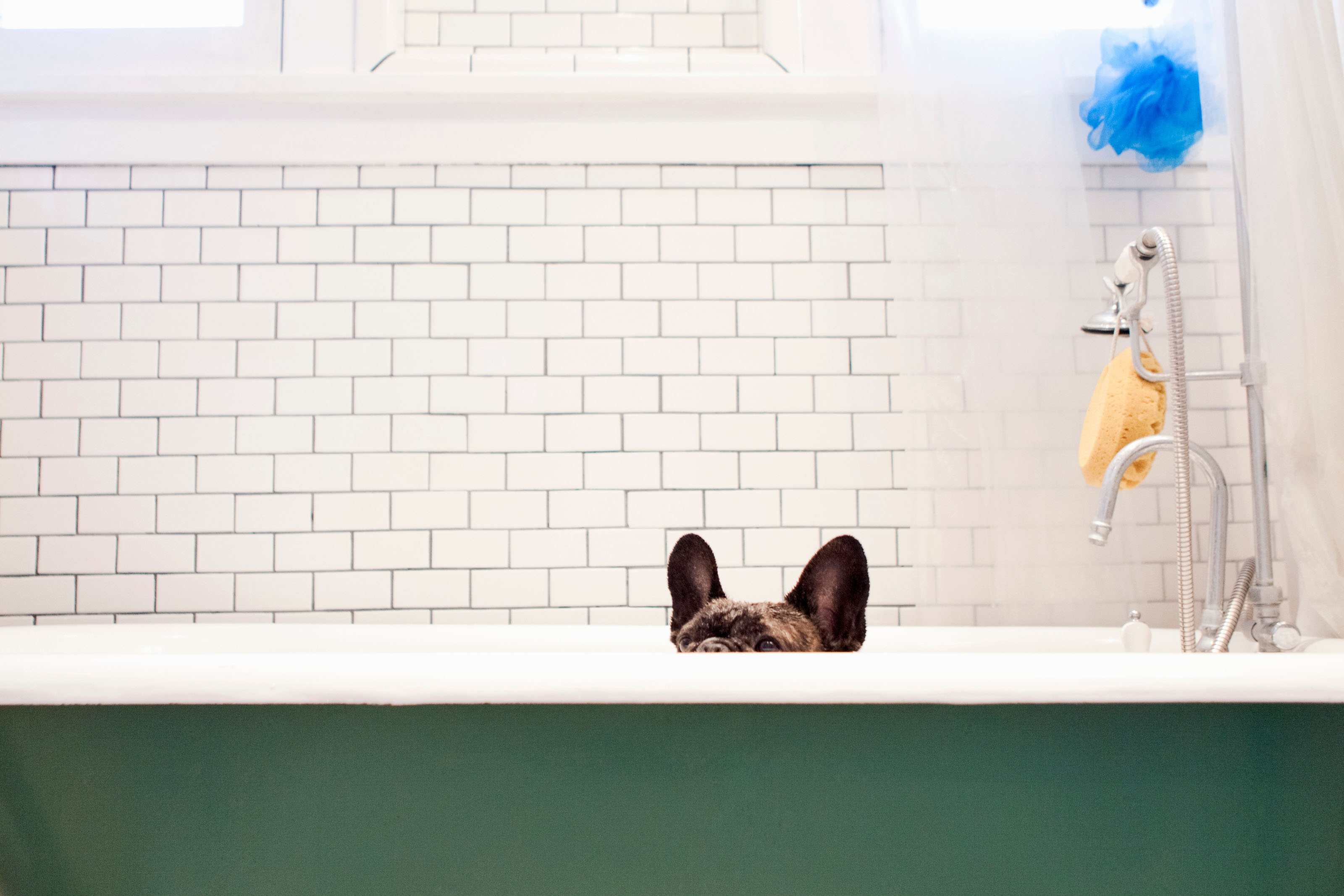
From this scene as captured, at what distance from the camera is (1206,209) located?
1648mm

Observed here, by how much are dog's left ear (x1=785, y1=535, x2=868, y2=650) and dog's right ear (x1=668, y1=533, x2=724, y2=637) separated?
0.11 meters

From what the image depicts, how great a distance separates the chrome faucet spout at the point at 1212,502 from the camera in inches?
42.6

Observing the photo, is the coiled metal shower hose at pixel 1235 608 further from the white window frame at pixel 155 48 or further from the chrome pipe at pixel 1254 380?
the white window frame at pixel 155 48

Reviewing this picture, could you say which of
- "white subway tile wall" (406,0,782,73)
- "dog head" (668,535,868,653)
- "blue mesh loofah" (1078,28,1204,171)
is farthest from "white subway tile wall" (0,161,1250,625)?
"dog head" (668,535,868,653)

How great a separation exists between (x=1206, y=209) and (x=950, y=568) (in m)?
0.98

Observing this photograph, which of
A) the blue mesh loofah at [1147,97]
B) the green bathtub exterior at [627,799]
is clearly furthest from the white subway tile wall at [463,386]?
the green bathtub exterior at [627,799]

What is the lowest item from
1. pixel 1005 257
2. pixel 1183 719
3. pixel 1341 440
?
pixel 1183 719

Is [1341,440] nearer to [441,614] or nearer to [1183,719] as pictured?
[1183,719]

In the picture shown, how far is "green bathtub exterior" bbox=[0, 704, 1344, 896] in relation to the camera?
2.25 ft

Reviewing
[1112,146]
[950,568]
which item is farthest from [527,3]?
[950,568]

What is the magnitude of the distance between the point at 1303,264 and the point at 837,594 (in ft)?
2.47

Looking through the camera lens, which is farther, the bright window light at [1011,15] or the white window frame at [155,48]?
the white window frame at [155,48]

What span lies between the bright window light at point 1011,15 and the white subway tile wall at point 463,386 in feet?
0.98

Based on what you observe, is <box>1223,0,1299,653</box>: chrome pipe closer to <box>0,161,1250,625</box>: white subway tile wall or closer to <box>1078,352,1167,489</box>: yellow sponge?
<box>1078,352,1167,489</box>: yellow sponge
